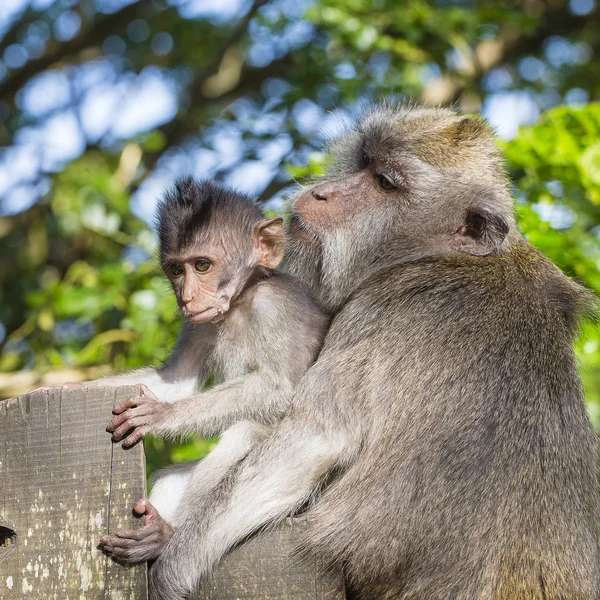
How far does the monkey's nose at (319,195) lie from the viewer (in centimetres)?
461

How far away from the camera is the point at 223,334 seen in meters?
4.77

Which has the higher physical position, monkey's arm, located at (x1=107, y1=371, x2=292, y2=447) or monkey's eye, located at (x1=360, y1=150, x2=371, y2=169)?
monkey's eye, located at (x1=360, y1=150, x2=371, y2=169)

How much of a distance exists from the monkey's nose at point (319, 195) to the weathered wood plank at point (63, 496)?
171 cm

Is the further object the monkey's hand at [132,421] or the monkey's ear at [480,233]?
the monkey's ear at [480,233]

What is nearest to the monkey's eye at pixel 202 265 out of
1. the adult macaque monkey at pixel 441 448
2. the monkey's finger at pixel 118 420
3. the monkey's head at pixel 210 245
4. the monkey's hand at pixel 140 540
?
the monkey's head at pixel 210 245

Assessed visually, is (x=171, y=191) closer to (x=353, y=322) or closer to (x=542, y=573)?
(x=353, y=322)

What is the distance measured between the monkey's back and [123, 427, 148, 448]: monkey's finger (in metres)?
0.83

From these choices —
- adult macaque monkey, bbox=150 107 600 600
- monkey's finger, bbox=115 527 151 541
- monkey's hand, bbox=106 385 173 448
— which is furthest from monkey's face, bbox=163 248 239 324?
monkey's finger, bbox=115 527 151 541

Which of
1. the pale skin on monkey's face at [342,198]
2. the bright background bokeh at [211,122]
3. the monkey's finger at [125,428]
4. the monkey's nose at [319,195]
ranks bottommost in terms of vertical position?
the bright background bokeh at [211,122]

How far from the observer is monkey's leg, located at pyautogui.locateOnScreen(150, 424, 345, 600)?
374 cm

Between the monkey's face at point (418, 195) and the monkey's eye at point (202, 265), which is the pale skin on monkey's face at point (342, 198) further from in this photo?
the monkey's eye at point (202, 265)

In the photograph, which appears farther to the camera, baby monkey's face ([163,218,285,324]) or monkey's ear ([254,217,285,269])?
monkey's ear ([254,217,285,269])

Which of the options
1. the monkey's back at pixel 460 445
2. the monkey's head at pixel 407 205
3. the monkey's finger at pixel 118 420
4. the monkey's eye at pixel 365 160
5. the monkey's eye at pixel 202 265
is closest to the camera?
the monkey's finger at pixel 118 420

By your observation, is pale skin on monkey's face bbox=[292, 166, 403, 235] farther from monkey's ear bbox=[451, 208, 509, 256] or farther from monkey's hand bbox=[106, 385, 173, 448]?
monkey's hand bbox=[106, 385, 173, 448]
